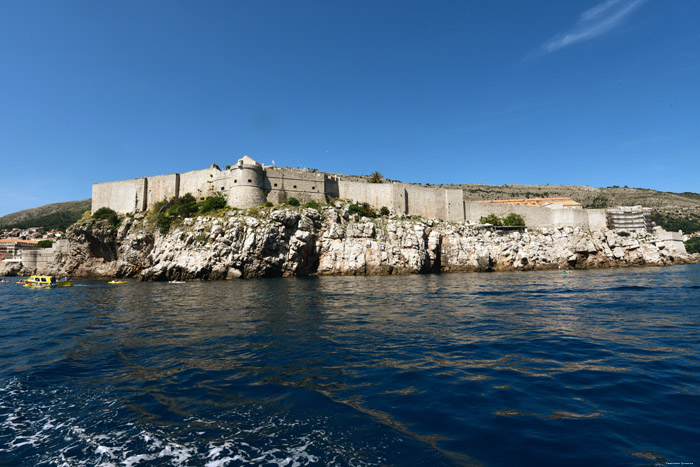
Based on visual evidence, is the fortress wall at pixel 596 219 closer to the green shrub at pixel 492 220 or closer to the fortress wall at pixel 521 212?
the fortress wall at pixel 521 212

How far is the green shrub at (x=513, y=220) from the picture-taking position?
168 ft

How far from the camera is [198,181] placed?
4653cm

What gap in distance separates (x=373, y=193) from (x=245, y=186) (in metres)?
16.9

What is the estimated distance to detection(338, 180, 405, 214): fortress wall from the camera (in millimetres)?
49188

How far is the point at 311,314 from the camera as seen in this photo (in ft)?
46.3

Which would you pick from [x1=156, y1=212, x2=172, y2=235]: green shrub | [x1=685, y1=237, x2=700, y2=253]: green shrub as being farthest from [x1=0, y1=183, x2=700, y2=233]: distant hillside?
[x1=156, y1=212, x2=172, y2=235]: green shrub

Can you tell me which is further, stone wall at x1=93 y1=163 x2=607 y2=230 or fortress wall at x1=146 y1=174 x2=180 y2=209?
fortress wall at x1=146 y1=174 x2=180 y2=209

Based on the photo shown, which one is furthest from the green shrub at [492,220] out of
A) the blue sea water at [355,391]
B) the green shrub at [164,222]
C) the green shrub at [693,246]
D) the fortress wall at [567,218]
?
the green shrub at [693,246]

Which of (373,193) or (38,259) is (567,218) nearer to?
(373,193)

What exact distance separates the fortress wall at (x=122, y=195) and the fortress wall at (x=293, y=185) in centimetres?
1685

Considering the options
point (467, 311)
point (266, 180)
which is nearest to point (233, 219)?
point (266, 180)

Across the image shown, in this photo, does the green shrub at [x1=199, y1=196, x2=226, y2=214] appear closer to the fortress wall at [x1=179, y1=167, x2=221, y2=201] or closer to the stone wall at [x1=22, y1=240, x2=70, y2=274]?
the fortress wall at [x1=179, y1=167, x2=221, y2=201]

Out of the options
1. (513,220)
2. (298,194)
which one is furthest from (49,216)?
(513,220)

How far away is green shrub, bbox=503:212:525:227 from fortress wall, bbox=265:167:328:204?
2570 centimetres
